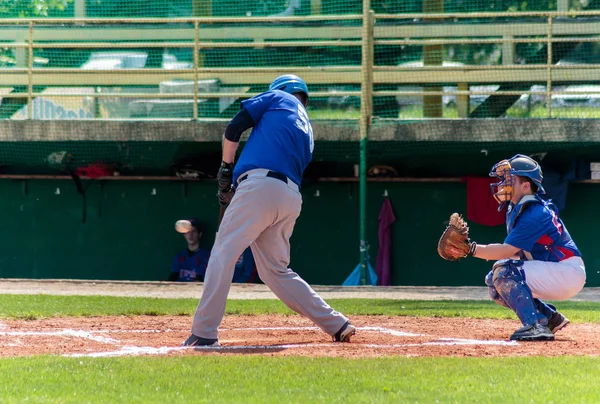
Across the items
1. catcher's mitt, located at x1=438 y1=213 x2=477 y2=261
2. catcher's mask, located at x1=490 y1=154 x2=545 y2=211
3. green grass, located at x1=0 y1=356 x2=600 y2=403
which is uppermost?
catcher's mask, located at x1=490 y1=154 x2=545 y2=211

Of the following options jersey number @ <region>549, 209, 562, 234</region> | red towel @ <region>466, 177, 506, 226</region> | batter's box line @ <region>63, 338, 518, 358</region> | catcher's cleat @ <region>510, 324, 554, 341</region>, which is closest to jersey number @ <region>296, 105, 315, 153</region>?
batter's box line @ <region>63, 338, 518, 358</region>

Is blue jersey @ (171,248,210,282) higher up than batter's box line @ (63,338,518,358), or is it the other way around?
batter's box line @ (63,338,518,358)

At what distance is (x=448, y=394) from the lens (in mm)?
4645

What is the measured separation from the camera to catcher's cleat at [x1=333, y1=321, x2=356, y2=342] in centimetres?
671

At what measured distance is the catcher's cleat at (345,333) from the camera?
671 centimetres

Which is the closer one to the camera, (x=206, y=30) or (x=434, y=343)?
(x=434, y=343)

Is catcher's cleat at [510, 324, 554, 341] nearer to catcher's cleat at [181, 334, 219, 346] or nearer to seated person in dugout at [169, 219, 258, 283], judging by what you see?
catcher's cleat at [181, 334, 219, 346]

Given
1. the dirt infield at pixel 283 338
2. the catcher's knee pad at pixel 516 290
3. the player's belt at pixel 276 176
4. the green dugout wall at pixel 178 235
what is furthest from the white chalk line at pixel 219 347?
the green dugout wall at pixel 178 235

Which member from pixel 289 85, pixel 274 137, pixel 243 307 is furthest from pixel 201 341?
pixel 243 307

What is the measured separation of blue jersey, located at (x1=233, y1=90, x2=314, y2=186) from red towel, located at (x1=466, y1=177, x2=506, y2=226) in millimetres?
9275

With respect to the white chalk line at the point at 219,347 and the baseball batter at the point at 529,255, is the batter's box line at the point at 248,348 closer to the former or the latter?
the white chalk line at the point at 219,347

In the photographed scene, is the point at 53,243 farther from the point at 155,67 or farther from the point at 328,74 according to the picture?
the point at 328,74

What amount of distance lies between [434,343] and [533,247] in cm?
103

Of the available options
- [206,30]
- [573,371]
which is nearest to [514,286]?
[573,371]
